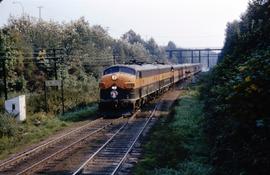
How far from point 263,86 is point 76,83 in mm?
35713

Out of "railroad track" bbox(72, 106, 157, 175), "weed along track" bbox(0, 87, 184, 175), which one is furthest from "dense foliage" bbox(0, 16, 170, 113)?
"railroad track" bbox(72, 106, 157, 175)

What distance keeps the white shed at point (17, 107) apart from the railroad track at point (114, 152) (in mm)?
5911

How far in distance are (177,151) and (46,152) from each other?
4952 mm

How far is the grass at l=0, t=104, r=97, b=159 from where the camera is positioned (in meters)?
19.5

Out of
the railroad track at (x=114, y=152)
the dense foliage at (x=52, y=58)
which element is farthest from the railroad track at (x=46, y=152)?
the dense foliage at (x=52, y=58)

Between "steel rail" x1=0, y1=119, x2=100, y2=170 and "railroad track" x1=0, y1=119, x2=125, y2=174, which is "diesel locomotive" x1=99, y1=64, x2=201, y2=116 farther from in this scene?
"steel rail" x1=0, y1=119, x2=100, y2=170

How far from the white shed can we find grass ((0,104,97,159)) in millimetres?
465

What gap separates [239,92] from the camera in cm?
988

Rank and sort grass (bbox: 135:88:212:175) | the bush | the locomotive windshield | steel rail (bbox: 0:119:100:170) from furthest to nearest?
1. the locomotive windshield
2. the bush
3. steel rail (bbox: 0:119:100:170)
4. grass (bbox: 135:88:212:175)

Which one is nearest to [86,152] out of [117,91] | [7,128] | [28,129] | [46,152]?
[46,152]

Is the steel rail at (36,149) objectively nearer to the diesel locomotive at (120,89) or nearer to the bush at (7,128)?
the bush at (7,128)

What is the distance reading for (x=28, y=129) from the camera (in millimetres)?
23312

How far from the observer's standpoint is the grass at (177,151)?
1278 cm

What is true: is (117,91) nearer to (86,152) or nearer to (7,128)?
(7,128)
